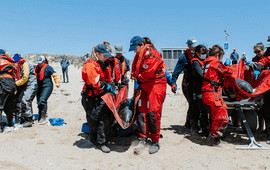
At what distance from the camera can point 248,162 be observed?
11.7ft

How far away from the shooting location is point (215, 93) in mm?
4203

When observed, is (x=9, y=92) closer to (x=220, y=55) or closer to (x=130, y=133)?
(x=130, y=133)

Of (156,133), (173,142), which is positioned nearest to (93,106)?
(156,133)

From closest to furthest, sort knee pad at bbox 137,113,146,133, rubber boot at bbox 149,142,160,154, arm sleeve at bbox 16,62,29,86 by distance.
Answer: rubber boot at bbox 149,142,160,154, knee pad at bbox 137,113,146,133, arm sleeve at bbox 16,62,29,86

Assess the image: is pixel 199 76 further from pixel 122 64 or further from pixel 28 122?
pixel 28 122

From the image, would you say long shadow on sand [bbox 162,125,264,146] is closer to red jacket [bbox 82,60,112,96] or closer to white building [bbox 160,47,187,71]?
red jacket [bbox 82,60,112,96]

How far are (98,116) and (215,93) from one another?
2.19 m

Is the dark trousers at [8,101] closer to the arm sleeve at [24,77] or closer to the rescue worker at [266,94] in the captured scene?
the arm sleeve at [24,77]

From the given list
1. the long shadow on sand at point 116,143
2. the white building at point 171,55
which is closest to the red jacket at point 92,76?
the long shadow on sand at point 116,143

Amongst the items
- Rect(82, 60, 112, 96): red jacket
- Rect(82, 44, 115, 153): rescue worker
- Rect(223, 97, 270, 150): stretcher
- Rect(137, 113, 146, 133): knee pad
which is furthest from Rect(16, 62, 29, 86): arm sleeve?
Rect(223, 97, 270, 150): stretcher

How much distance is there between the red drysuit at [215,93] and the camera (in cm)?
414

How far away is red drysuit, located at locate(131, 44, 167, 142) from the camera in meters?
3.92

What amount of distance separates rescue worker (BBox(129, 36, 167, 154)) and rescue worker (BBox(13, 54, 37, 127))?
3302 millimetres

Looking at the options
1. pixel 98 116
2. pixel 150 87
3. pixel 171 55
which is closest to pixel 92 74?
pixel 98 116
